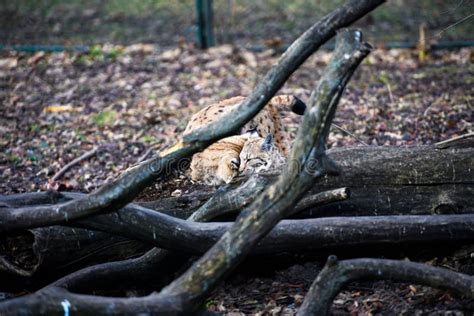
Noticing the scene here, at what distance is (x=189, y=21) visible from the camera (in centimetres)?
1172

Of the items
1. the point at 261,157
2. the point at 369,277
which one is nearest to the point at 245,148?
the point at 261,157

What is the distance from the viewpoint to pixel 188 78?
9375 mm

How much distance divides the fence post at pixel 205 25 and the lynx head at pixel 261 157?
4.69 m

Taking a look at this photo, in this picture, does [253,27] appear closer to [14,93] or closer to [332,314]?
[14,93]

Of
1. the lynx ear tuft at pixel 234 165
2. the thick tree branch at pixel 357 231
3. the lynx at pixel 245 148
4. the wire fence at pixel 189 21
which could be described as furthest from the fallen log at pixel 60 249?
the wire fence at pixel 189 21

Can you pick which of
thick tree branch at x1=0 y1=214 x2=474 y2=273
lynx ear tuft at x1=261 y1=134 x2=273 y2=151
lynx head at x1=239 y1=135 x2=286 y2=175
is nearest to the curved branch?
thick tree branch at x1=0 y1=214 x2=474 y2=273

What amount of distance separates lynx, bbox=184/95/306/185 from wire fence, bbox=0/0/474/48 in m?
3.97

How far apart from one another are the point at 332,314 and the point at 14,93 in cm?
615

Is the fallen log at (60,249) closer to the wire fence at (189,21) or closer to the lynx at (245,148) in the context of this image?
the lynx at (245,148)

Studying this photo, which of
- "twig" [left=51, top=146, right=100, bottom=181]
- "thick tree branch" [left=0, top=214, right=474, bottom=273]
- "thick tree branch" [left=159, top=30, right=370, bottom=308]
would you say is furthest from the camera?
"twig" [left=51, top=146, right=100, bottom=181]

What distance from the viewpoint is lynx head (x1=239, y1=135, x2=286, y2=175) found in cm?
593

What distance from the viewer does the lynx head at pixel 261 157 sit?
19.4ft

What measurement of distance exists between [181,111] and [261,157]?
8.07 feet

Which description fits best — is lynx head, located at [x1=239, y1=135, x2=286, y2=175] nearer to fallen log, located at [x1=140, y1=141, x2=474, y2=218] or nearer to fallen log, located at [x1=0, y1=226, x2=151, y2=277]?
fallen log, located at [x1=140, y1=141, x2=474, y2=218]
